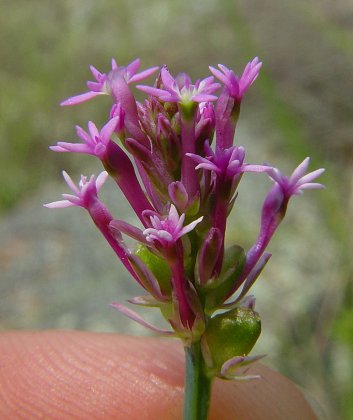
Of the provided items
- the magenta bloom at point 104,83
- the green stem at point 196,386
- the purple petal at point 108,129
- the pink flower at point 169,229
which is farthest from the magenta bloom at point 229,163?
the green stem at point 196,386

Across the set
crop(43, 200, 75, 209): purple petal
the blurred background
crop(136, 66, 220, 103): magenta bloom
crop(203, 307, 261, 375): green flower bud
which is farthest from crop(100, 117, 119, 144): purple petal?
the blurred background

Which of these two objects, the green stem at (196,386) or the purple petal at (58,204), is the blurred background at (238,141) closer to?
the green stem at (196,386)

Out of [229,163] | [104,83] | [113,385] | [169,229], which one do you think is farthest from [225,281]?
[113,385]

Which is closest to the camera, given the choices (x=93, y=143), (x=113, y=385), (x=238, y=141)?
(x=93, y=143)

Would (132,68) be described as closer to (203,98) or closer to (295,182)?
(203,98)

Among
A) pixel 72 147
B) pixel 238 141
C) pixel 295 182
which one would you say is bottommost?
pixel 238 141

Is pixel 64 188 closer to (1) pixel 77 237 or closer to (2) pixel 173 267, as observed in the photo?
(1) pixel 77 237
